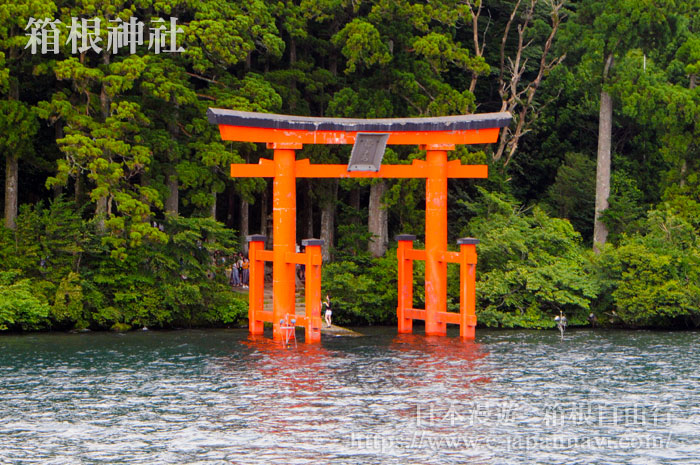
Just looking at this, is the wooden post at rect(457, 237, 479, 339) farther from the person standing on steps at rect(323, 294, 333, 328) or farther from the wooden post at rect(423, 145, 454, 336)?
the person standing on steps at rect(323, 294, 333, 328)

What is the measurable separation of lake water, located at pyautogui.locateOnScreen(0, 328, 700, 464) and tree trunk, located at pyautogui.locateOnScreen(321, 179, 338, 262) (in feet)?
32.0

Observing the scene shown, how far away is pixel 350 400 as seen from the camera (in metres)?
27.2

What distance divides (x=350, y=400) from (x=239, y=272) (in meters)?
20.1

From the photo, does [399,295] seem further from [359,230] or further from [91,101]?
[91,101]

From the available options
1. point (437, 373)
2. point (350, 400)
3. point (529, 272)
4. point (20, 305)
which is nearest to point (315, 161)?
point (529, 272)

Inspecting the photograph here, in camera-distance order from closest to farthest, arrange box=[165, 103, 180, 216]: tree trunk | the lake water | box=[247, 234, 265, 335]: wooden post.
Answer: the lake water < box=[247, 234, 265, 335]: wooden post < box=[165, 103, 180, 216]: tree trunk

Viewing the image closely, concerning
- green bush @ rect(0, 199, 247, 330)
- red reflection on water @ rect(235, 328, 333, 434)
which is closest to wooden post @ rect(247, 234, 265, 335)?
red reflection on water @ rect(235, 328, 333, 434)

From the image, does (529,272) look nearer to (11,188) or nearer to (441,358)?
(441,358)

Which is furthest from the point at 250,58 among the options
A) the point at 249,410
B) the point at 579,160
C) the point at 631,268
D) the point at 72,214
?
the point at 249,410

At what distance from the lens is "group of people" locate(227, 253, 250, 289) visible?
44938mm

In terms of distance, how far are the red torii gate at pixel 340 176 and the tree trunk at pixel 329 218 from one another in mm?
7981

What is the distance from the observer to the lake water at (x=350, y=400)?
22844 mm

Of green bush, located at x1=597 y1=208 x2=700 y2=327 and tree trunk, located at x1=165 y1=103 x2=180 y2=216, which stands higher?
tree trunk, located at x1=165 y1=103 x2=180 y2=216

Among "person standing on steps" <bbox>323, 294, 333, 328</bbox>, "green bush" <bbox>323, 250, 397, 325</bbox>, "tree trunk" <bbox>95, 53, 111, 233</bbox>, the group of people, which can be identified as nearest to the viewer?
"person standing on steps" <bbox>323, 294, 333, 328</bbox>
